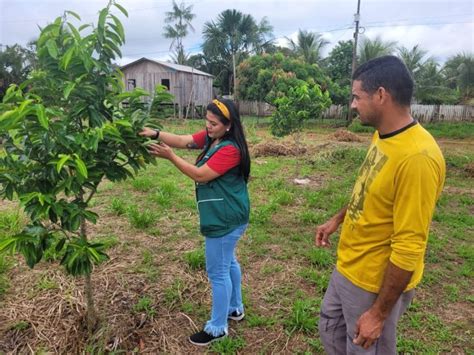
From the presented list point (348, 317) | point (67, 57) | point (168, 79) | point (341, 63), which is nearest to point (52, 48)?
point (67, 57)

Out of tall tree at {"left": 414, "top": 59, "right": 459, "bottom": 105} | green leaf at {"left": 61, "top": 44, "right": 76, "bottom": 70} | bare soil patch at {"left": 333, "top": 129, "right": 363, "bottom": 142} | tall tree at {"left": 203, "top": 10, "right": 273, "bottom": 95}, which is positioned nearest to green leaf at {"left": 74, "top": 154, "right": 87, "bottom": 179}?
green leaf at {"left": 61, "top": 44, "right": 76, "bottom": 70}

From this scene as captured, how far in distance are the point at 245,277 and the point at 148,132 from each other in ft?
6.56

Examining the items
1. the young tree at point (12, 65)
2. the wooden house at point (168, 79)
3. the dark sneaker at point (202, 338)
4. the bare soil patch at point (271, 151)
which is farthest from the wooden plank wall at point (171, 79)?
the dark sneaker at point (202, 338)

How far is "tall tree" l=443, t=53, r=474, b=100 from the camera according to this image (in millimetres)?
19811

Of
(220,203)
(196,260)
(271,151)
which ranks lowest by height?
(196,260)

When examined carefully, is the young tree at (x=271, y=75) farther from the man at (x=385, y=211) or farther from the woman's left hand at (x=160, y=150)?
the man at (x=385, y=211)

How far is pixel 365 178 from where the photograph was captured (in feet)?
5.82

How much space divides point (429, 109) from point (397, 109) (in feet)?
68.6

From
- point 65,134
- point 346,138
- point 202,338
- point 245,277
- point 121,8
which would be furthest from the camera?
point 346,138

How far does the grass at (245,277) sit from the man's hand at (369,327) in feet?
4.17

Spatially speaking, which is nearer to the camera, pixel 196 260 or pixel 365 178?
pixel 365 178

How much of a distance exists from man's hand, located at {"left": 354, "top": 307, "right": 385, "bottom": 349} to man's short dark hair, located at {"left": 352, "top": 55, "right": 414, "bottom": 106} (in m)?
0.90

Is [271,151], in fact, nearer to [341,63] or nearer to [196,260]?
[196,260]

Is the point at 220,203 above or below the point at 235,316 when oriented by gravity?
above
